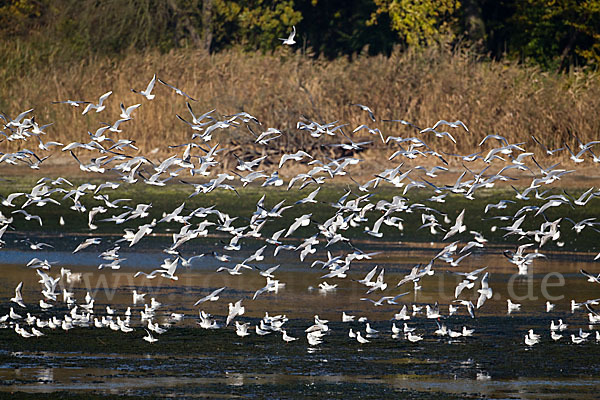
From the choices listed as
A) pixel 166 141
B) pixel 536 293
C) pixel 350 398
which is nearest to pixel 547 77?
pixel 166 141

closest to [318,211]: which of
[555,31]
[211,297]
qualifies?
[211,297]

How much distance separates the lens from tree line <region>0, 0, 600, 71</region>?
110ft

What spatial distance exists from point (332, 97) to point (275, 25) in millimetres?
11707

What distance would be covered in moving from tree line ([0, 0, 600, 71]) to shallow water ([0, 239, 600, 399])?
21.0 meters

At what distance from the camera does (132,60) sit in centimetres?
2853

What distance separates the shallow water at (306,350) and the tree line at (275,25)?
68.8ft

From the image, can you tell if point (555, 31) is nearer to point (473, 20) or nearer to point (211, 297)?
point (473, 20)

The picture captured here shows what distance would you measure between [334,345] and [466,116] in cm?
1639

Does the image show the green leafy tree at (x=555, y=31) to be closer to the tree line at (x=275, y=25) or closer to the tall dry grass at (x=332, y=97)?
the tree line at (x=275, y=25)

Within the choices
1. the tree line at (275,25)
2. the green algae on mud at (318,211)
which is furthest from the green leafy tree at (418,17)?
the green algae on mud at (318,211)

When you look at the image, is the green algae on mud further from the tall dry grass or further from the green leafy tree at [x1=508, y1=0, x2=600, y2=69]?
the green leafy tree at [x1=508, y1=0, x2=600, y2=69]

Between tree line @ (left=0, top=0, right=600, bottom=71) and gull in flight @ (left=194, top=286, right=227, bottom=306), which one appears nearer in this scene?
gull in flight @ (left=194, top=286, right=227, bottom=306)

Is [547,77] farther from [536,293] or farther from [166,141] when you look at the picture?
[536,293]

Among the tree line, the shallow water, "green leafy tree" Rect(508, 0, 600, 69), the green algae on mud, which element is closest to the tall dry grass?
the green algae on mud
